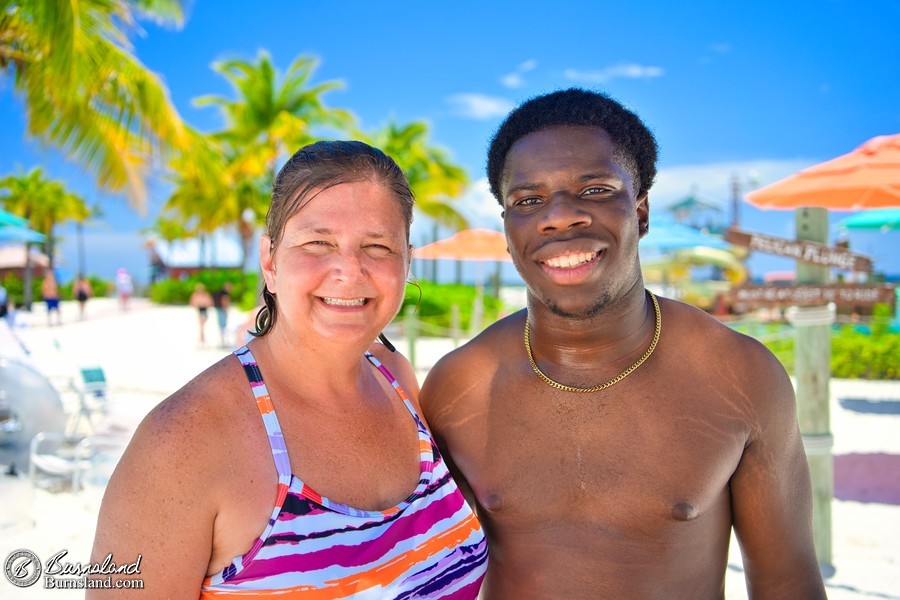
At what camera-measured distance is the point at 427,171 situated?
2502 centimetres

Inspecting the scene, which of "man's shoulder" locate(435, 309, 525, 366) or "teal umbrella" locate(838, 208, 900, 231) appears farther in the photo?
"teal umbrella" locate(838, 208, 900, 231)

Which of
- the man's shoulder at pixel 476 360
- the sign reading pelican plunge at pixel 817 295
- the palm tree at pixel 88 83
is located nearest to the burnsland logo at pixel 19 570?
the man's shoulder at pixel 476 360

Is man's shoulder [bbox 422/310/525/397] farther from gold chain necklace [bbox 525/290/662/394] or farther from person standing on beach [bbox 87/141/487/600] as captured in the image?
person standing on beach [bbox 87/141/487/600]

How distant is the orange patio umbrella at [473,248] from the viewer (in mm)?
15250

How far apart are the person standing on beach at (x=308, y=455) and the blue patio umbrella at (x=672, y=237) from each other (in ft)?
41.2

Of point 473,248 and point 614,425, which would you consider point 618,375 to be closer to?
point 614,425

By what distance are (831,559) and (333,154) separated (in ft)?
16.4

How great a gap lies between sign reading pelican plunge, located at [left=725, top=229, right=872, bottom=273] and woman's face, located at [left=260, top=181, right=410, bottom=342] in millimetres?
3382

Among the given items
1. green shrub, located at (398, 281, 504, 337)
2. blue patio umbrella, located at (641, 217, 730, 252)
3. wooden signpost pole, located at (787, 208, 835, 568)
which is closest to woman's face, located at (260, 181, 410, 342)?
wooden signpost pole, located at (787, 208, 835, 568)

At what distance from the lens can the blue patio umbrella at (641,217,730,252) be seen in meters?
14.1

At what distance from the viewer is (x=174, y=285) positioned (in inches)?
1340

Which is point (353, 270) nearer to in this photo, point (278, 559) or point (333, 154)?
point (333, 154)

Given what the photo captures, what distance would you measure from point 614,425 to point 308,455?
0.90 metres

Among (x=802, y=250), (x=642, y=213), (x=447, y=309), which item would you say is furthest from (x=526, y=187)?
(x=447, y=309)
